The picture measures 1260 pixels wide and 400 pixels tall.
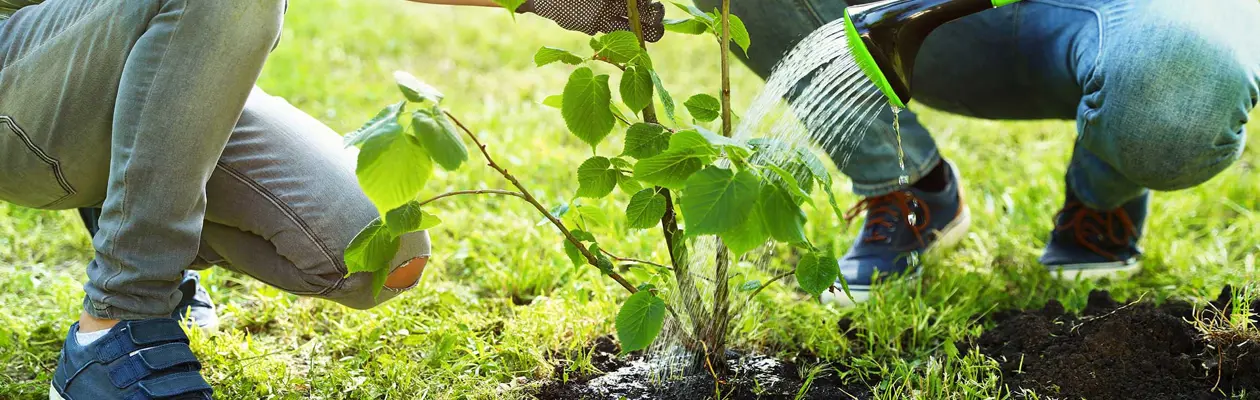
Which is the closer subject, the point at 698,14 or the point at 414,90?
the point at 414,90

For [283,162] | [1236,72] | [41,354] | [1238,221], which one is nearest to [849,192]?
[1238,221]

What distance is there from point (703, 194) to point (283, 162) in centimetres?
79

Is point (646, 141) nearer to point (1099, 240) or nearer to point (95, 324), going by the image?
point (95, 324)

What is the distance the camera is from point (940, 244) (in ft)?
7.77

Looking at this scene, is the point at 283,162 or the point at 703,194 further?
the point at 283,162

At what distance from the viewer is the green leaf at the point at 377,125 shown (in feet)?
3.85

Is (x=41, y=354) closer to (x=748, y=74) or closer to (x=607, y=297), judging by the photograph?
(x=607, y=297)

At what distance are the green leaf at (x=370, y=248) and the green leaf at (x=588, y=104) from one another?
0.29 meters

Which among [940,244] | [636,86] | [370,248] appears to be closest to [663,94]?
[636,86]

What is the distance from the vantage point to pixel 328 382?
1.81 m

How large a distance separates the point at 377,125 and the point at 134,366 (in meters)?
0.60

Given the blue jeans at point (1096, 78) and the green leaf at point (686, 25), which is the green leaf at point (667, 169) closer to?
the green leaf at point (686, 25)

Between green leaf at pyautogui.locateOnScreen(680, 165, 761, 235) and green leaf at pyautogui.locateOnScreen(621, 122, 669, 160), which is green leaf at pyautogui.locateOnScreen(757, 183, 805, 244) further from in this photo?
green leaf at pyautogui.locateOnScreen(621, 122, 669, 160)

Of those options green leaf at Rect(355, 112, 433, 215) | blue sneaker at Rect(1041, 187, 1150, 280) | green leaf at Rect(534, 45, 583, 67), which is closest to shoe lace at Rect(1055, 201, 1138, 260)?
blue sneaker at Rect(1041, 187, 1150, 280)
